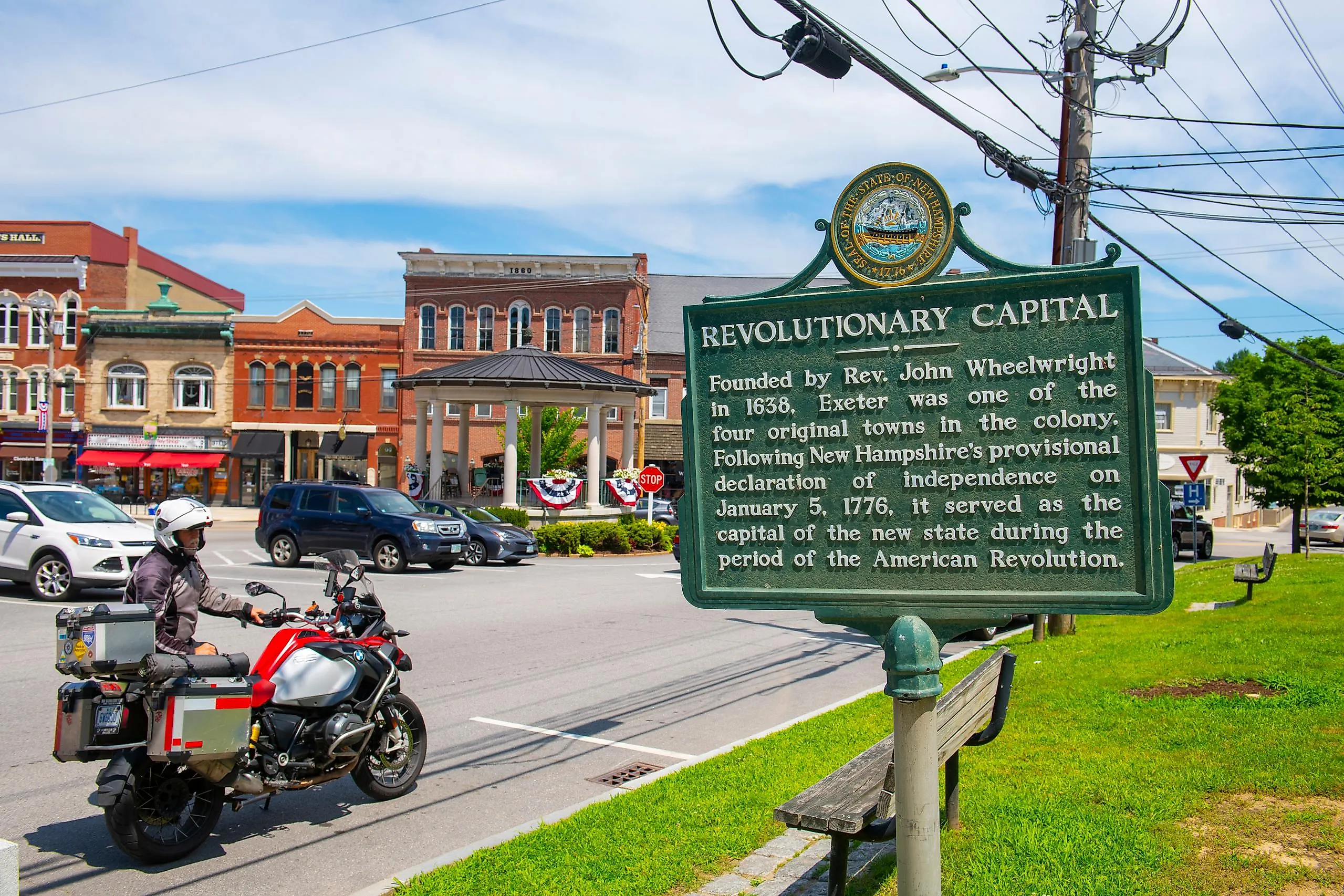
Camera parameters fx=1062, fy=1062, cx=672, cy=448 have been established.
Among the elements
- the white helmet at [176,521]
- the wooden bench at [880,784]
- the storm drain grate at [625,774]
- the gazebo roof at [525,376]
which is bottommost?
the storm drain grate at [625,774]

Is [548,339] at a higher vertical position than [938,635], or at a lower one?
higher

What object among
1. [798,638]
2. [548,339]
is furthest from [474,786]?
[548,339]

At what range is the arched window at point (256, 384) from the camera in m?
51.2

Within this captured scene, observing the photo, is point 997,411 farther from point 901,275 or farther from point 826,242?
point 826,242

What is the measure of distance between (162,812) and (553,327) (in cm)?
4777

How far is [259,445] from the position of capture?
5088 cm

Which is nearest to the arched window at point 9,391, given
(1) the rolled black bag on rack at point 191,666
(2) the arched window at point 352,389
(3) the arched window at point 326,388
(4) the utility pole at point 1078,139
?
(3) the arched window at point 326,388

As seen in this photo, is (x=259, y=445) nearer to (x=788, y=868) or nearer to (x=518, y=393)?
(x=518, y=393)

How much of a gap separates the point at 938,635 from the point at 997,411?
89cm

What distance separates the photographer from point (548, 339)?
173 ft

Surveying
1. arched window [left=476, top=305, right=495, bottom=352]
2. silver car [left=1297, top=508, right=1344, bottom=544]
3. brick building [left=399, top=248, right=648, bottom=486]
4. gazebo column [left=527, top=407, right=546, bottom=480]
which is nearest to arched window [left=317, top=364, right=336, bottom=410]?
brick building [left=399, top=248, right=648, bottom=486]

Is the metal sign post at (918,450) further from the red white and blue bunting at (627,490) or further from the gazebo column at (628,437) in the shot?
the gazebo column at (628,437)

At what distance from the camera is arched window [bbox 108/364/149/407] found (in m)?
50.8

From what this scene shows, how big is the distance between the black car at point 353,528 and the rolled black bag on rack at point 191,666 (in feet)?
52.5
